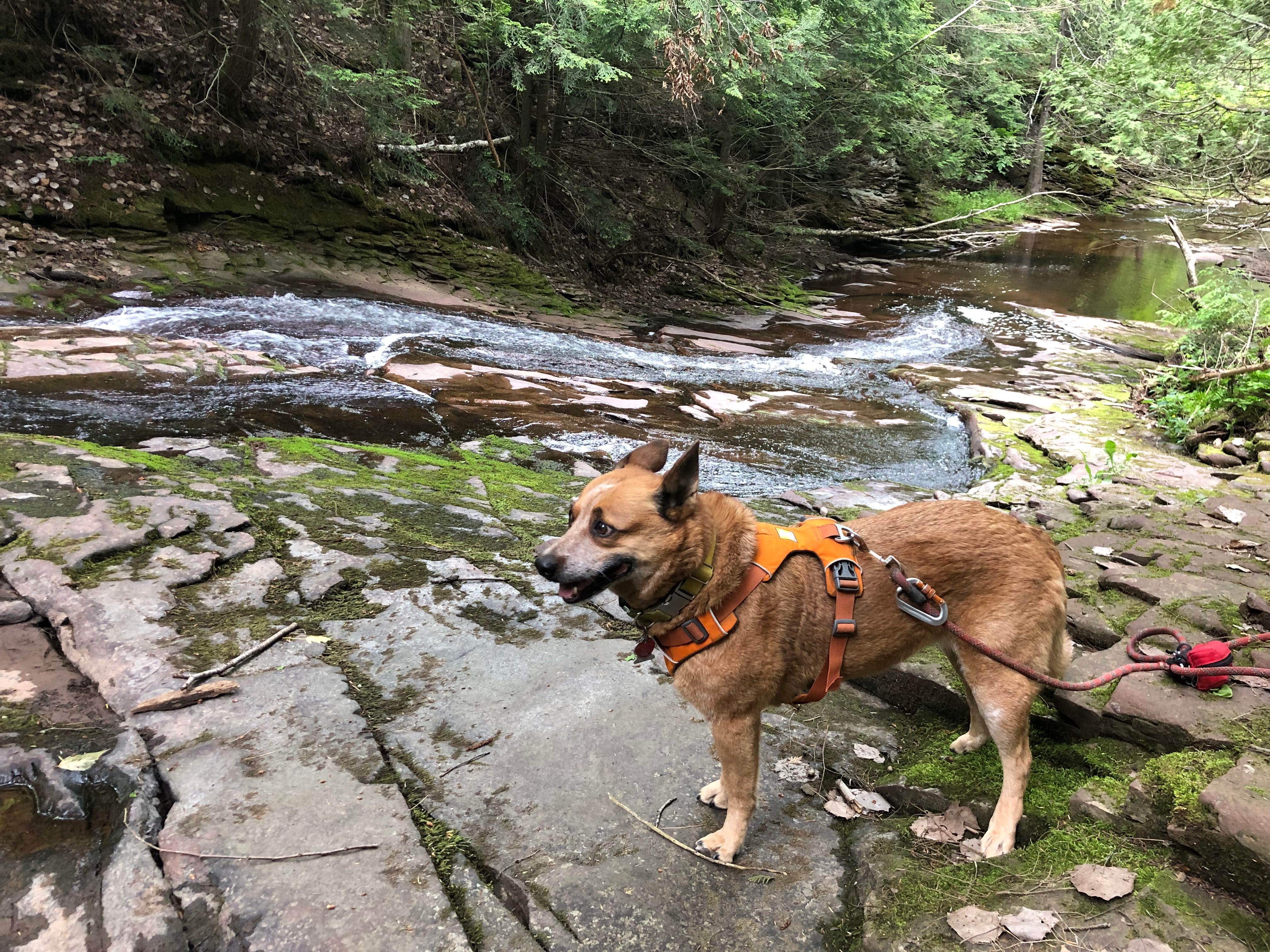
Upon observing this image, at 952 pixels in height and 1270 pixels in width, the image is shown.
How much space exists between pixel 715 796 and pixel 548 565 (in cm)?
129

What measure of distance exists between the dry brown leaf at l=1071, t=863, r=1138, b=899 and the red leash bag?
1013 millimetres

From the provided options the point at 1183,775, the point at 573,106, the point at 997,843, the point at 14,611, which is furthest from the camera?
the point at 573,106

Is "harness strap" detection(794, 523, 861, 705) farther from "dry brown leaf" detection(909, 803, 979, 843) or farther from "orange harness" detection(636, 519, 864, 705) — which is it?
"dry brown leaf" detection(909, 803, 979, 843)

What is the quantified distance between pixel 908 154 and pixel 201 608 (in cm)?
2739

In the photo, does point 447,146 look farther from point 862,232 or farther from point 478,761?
point 862,232

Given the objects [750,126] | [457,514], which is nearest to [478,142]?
[750,126]

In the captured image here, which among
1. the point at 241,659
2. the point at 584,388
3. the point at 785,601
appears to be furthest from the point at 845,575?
the point at 584,388

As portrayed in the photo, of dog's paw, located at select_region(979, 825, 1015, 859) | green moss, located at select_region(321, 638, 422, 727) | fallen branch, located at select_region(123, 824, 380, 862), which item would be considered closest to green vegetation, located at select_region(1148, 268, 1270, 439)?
dog's paw, located at select_region(979, 825, 1015, 859)

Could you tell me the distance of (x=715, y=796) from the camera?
3.18 m

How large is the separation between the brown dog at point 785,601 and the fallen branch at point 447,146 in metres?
15.1

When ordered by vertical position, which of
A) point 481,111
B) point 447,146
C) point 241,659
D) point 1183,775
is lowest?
point 241,659

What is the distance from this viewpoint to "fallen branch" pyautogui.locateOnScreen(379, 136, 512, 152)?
15.7 meters

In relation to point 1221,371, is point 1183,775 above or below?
below

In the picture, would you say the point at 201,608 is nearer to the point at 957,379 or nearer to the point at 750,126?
the point at 957,379
